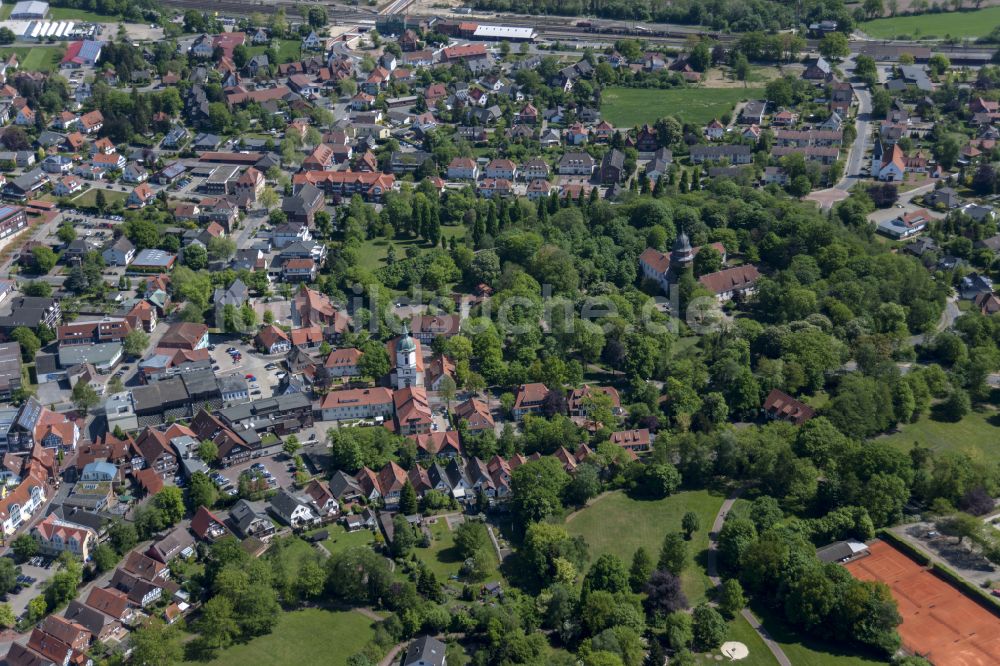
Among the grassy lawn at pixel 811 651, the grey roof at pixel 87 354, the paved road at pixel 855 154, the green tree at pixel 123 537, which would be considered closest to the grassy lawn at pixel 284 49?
the grey roof at pixel 87 354

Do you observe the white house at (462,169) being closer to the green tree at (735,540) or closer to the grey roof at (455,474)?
the grey roof at (455,474)

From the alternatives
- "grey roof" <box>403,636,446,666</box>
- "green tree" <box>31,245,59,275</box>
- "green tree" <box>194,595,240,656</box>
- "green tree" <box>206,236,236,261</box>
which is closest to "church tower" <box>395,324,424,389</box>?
"green tree" <box>194,595,240,656</box>

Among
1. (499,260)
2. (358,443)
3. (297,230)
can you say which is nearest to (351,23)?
(297,230)

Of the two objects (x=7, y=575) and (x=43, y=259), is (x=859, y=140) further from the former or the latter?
(x=7, y=575)

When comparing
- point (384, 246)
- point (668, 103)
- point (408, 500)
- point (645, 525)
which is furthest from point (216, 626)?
point (668, 103)

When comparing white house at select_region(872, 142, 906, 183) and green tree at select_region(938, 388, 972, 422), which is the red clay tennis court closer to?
green tree at select_region(938, 388, 972, 422)

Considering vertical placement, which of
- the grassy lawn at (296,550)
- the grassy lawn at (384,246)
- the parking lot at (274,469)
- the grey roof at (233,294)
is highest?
the grey roof at (233,294)
